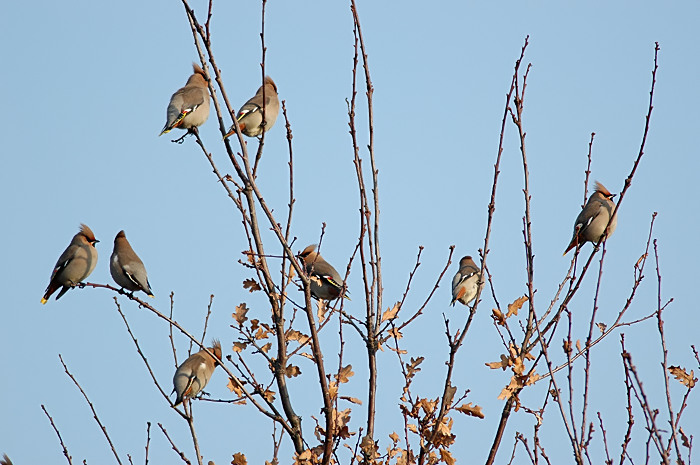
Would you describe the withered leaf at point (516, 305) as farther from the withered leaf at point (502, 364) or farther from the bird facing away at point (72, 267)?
the bird facing away at point (72, 267)

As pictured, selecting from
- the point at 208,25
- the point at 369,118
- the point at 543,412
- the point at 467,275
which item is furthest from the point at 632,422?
the point at 467,275

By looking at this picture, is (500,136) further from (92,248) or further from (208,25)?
(92,248)

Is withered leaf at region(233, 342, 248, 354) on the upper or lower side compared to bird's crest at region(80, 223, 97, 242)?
lower

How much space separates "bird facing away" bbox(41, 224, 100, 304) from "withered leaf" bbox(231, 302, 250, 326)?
266 cm

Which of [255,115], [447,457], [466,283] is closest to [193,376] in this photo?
[255,115]

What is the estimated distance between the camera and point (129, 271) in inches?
255

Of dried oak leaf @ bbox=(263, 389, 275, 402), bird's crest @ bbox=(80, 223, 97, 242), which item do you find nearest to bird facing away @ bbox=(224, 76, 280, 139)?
bird's crest @ bbox=(80, 223, 97, 242)

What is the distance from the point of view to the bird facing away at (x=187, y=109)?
7.54 meters

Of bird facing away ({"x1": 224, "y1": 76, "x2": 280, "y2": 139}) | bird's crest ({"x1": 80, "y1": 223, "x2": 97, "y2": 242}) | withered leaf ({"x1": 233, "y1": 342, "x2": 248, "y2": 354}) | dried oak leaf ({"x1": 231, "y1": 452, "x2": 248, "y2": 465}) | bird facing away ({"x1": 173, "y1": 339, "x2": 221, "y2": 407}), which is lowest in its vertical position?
dried oak leaf ({"x1": 231, "y1": 452, "x2": 248, "y2": 465})

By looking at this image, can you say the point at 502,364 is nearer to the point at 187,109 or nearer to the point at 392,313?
the point at 392,313

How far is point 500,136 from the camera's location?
345cm

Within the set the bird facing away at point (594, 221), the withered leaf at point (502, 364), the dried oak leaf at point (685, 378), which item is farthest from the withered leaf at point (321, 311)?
the bird facing away at point (594, 221)

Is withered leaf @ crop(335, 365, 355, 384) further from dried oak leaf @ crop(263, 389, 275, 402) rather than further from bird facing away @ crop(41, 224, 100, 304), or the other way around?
bird facing away @ crop(41, 224, 100, 304)

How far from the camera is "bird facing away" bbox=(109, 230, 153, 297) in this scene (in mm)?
6480
